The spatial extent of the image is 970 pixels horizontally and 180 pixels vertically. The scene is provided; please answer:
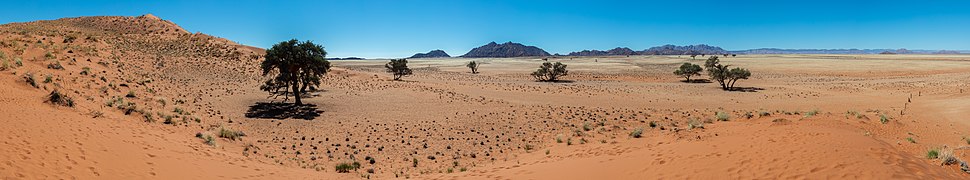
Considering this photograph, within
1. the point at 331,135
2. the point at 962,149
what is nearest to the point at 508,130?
the point at 331,135

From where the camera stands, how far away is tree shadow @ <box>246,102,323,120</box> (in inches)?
959

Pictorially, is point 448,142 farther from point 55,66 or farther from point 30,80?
point 55,66

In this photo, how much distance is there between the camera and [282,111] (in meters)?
26.1

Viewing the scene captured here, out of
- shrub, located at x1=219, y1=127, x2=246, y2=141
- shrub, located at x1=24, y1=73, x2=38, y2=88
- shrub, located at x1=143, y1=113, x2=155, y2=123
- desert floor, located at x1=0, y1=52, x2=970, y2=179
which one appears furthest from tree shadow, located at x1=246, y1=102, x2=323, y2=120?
shrub, located at x1=24, y1=73, x2=38, y2=88

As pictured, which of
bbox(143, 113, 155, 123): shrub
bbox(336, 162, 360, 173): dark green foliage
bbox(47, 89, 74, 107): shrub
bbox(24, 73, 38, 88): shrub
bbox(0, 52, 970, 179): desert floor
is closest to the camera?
bbox(0, 52, 970, 179): desert floor

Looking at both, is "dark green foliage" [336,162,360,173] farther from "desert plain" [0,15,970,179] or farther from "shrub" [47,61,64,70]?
"shrub" [47,61,64,70]

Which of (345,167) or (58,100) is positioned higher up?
(58,100)

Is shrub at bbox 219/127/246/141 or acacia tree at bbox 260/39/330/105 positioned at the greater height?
acacia tree at bbox 260/39/330/105

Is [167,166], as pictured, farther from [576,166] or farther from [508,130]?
[508,130]

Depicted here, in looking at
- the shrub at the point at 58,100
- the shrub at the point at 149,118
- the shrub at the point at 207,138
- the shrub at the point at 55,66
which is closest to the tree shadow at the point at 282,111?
the shrub at the point at 149,118

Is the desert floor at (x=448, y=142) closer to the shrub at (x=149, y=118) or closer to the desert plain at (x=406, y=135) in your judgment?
the desert plain at (x=406, y=135)

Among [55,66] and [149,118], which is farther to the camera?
[55,66]

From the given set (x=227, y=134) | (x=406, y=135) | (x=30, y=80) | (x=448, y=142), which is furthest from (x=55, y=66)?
(x=448, y=142)

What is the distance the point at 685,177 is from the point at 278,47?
26.0 meters
